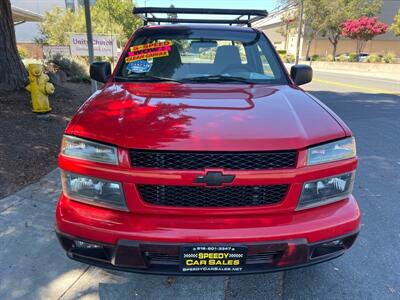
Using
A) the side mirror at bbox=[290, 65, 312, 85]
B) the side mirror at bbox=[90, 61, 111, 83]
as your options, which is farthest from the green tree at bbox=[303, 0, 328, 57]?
the side mirror at bbox=[90, 61, 111, 83]

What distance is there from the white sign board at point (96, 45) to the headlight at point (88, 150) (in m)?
10.8

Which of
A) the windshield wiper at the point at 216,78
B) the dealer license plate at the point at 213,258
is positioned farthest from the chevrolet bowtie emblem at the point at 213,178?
the windshield wiper at the point at 216,78

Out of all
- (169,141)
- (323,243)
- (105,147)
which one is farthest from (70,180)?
(323,243)

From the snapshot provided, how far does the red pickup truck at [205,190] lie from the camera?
2094 millimetres

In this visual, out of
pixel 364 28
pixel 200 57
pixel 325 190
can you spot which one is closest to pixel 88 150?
pixel 325 190

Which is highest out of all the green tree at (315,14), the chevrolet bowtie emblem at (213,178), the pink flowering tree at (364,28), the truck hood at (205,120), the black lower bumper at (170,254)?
the green tree at (315,14)

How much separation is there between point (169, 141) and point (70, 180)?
2.31 feet

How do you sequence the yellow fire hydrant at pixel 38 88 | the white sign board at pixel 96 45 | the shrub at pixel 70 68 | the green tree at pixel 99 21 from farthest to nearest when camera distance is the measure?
the green tree at pixel 99 21 < the white sign board at pixel 96 45 < the shrub at pixel 70 68 < the yellow fire hydrant at pixel 38 88

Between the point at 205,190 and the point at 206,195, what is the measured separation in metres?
0.03

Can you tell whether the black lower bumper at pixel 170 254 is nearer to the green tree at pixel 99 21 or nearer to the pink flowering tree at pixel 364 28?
the green tree at pixel 99 21

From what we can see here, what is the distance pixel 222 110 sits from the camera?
2.44 meters

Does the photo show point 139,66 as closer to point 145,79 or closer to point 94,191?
point 145,79

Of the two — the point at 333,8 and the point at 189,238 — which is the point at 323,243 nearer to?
the point at 189,238

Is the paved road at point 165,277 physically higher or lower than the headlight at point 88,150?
lower
